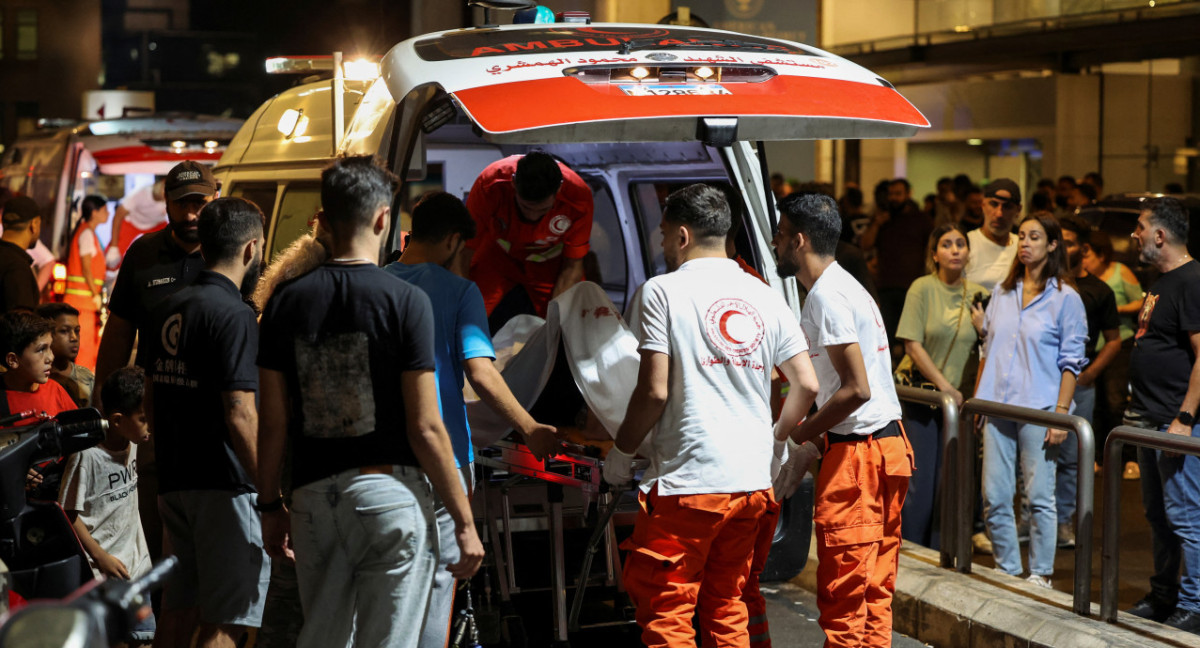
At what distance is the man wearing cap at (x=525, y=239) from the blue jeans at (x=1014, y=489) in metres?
2.17

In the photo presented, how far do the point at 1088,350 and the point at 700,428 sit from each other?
436 cm

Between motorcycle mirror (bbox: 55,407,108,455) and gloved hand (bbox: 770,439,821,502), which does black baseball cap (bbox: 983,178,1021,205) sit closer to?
gloved hand (bbox: 770,439,821,502)

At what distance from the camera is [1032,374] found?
6547mm

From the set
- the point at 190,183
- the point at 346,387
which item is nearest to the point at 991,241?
the point at 190,183

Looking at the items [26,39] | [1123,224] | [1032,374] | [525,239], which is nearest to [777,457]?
[525,239]

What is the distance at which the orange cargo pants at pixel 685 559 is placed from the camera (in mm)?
4281

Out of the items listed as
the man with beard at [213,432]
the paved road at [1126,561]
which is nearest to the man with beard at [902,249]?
the paved road at [1126,561]

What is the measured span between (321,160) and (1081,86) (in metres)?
15.3

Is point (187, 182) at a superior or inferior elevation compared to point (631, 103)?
inferior

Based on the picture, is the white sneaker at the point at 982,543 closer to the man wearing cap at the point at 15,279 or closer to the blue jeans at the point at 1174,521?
the blue jeans at the point at 1174,521

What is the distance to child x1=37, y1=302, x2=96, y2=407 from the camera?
607 centimetres

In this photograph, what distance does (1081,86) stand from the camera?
19359 mm

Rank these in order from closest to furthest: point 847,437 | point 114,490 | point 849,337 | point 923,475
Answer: point 849,337 → point 847,437 → point 114,490 → point 923,475

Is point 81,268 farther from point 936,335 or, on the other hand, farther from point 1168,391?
point 1168,391
